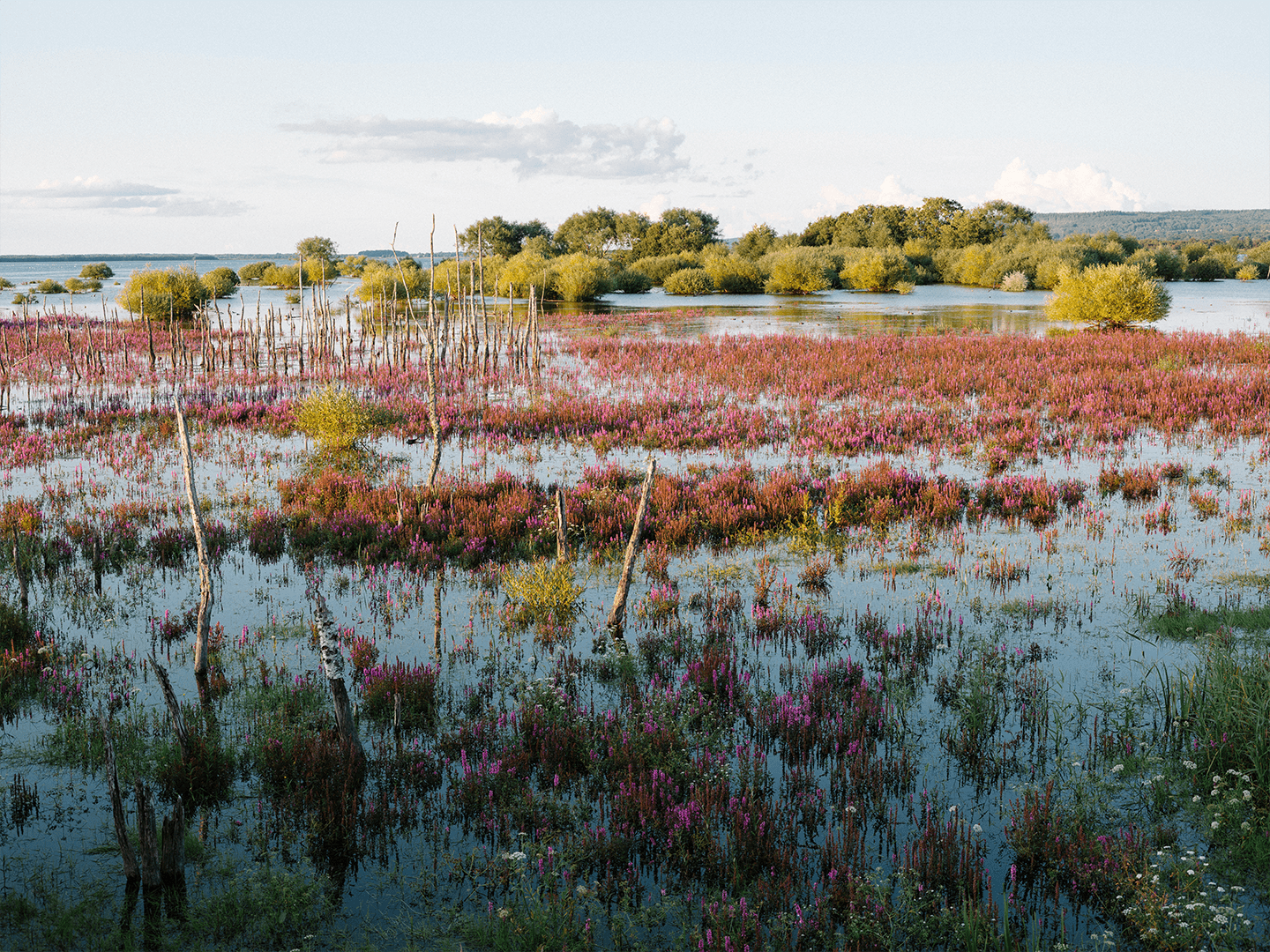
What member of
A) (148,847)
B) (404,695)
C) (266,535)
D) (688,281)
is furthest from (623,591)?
(688,281)

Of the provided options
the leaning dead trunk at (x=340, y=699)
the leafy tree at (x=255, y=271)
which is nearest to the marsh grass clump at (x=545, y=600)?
the leaning dead trunk at (x=340, y=699)

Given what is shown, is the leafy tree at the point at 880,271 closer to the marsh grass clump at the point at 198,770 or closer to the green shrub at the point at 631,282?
the green shrub at the point at 631,282

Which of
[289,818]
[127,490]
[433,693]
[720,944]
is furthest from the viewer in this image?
[127,490]

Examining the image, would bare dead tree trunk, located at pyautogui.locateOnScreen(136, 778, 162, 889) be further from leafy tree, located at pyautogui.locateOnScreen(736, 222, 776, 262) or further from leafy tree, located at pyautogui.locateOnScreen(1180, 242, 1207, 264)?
leafy tree, located at pyautogui.locateOnScreen(1180, 242, 1207, 264)

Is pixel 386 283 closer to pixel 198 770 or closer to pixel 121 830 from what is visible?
pixel 198 770

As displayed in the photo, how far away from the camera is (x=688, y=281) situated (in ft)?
229

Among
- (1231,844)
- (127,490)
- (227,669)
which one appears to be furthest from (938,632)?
(127,490)

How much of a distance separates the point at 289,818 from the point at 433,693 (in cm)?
150

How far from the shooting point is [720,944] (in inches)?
150

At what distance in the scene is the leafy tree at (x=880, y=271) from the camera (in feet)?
235

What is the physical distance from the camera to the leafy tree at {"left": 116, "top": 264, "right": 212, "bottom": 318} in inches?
1726

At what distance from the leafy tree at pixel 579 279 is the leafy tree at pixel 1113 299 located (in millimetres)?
36031

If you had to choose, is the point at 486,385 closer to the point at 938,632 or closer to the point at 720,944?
the point at 938,632

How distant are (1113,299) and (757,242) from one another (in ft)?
202
